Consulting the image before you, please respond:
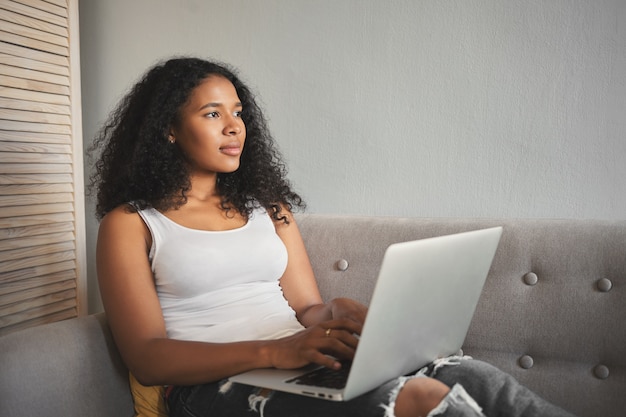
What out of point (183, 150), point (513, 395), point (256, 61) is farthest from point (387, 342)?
point (256, 61)

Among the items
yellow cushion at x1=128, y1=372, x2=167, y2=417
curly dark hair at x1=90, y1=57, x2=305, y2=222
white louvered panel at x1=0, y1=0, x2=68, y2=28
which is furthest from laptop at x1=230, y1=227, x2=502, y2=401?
white louvered panel at x1=0, y1=0, x2=68, y2=28

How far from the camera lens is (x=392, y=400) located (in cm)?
104

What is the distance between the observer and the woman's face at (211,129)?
4.87ft

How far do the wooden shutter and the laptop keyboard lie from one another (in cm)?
140

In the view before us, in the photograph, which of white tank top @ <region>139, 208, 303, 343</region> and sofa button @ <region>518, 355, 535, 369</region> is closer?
white tank top @ <region>139, 208, 303, 343</region>

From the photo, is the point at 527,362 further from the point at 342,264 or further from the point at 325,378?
the point at 325,378

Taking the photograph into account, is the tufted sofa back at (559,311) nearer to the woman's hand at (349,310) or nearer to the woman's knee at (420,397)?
the woman's hand at (349,310)

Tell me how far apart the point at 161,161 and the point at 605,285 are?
1018mm

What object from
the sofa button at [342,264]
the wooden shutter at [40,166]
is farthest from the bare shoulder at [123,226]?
the wooden shutter at [40,166]

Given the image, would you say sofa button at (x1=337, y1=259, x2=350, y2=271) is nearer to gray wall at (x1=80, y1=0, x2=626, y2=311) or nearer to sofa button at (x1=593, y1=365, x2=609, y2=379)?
gray wall at (x1=80, y1=0, x2=626, y2=311)

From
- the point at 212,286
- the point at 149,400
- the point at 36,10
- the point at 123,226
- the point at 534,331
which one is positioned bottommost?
the point at 149,400

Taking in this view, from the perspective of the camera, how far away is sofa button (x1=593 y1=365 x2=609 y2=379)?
1409 millimetres

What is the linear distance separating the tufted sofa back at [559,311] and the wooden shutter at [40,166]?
4.34ft

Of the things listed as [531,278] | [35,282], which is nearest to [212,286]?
[531,278]
